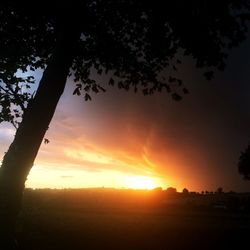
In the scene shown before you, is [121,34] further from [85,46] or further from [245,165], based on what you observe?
[245,165]

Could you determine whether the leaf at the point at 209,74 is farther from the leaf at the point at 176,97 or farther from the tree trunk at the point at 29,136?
the tree trunk at the point at 29,136

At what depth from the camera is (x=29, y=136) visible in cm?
1419

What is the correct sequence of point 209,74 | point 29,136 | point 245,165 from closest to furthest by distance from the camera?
point 29,136, point 209,74, point 245,165

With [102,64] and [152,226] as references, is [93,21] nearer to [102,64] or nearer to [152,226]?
[102,64]

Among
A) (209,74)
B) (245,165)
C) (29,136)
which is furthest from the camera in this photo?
(245,165)

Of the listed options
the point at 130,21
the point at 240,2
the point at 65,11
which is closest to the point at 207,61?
the point at 240,2

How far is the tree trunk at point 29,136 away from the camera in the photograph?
13.6m

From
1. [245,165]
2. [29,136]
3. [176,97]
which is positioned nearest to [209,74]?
[176,97]

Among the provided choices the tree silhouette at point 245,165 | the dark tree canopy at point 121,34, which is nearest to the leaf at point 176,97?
the dark tree canopy at point 121,34

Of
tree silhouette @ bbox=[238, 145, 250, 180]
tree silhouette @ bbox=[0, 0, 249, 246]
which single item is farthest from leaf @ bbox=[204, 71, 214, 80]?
tree silhouette @ bbox=[238, 145, 250, 180]

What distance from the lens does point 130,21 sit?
18.8m

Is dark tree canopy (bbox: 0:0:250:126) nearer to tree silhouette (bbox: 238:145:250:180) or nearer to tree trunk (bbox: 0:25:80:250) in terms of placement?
tree trunk (bbox: 0:25:80:250)

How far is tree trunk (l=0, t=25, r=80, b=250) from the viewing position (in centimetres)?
1364

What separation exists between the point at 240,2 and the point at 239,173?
Result: 102575 mm
